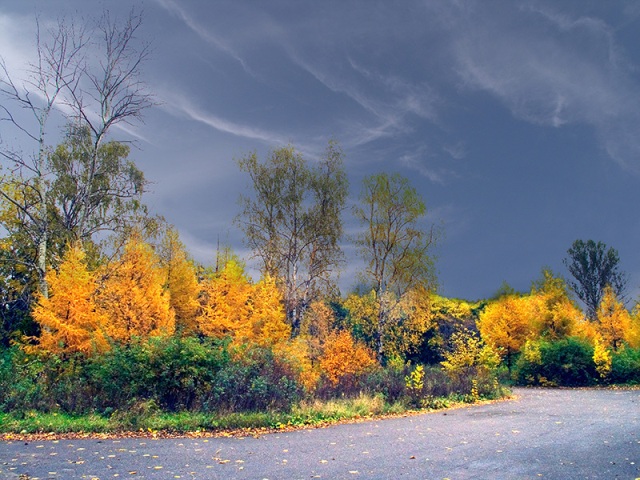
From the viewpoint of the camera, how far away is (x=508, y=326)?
97.3 ft

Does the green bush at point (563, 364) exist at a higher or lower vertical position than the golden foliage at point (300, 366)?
lower

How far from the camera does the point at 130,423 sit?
10.6 m

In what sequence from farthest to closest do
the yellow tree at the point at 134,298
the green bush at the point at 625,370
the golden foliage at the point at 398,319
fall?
the golden foliage at the point at 398,319
the green bush at the point at 625,370
the yellow tree at the point at 134,298

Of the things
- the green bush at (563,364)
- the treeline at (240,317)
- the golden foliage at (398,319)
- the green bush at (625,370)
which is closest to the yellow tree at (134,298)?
the treeline at (240,317)

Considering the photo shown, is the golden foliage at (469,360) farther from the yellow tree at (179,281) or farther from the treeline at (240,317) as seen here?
the yellow tree at (179,281)

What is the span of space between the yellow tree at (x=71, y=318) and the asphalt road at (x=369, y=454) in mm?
6862

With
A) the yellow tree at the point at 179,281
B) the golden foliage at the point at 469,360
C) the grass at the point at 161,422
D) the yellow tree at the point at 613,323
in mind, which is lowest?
the grass at the point at 161,422

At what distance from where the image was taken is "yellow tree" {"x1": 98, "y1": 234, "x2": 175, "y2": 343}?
1686 centimetres

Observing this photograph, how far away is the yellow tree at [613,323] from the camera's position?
34.0 meters

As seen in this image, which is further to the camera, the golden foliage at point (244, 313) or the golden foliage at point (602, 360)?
the golden foliage at point (602, 360)

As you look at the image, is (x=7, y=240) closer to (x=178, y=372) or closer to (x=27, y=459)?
(x=178, y=372)

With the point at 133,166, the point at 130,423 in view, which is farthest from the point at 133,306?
the point at 133,166

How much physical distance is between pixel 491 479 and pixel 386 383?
8.92 m

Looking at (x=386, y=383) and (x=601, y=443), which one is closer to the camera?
(x=601, y=443)
